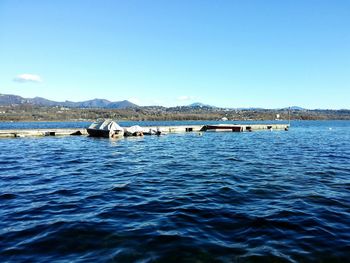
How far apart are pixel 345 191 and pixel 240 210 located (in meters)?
7.16

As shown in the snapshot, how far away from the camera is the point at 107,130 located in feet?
185

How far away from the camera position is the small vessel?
56438mm

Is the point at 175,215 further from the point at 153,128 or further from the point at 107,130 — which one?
the point at 153,128

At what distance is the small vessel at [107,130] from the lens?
56438 millimetres

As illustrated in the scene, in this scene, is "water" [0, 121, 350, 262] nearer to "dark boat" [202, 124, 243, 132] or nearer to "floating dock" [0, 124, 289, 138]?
"floating dock" [0, 124, 289, 138]

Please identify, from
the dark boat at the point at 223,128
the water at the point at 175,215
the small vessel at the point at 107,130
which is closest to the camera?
the water at the point at 175,215

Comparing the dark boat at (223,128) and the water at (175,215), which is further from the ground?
the dark boat at (223,128)

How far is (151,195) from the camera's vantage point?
15.6m

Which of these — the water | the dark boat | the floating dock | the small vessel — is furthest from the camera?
the dark boat

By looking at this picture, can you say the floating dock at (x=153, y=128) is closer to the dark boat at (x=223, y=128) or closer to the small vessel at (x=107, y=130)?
the dark boat at (x=223, y=128)

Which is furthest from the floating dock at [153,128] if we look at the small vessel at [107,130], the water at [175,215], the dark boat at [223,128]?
the water at [175,215]

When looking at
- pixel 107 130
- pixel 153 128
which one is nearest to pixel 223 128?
pixel 153 128

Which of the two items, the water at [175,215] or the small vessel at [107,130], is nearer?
the water at [175,215]

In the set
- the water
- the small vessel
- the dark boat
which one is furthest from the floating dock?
the water
